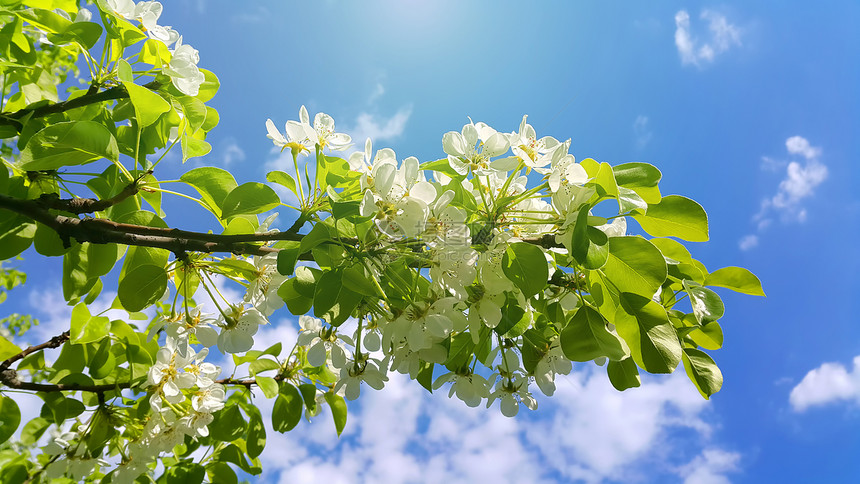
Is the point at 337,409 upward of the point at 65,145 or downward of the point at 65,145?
downward

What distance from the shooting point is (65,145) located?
1157mm

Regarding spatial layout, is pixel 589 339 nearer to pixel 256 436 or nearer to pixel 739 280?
pixel 739 280

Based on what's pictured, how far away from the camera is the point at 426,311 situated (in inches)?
43.9

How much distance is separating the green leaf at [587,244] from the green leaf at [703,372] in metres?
0.38

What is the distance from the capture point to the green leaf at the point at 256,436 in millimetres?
1890

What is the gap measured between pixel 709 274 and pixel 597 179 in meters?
0.48

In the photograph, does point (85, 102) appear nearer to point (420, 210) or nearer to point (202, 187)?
point (202, 187)

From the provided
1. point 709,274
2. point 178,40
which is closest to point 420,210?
point 709,274

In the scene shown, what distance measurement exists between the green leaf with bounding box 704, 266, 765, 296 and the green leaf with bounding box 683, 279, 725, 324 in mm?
150

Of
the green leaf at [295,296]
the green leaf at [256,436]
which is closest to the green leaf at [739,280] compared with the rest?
the green leaf at [295,296]

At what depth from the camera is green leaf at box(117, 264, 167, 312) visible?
128 cm

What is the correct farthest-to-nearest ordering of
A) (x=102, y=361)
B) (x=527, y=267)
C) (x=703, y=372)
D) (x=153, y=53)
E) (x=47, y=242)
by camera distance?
(x=102, y=361) → (x=153, y=53) → (x=47, y=242) → (x=703, y=372) → (x=527, y=267)

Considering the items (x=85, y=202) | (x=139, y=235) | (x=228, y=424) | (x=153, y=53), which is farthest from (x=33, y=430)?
(x=153, y=53)

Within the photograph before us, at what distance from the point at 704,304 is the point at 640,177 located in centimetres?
29
